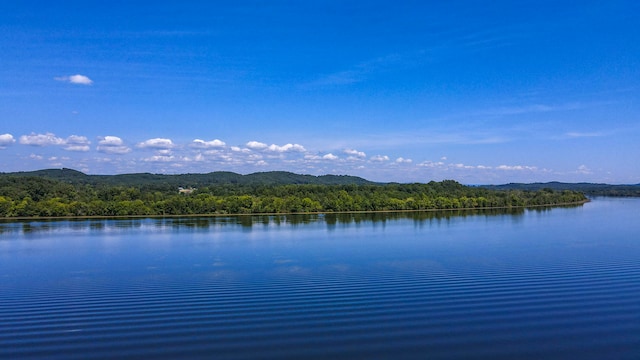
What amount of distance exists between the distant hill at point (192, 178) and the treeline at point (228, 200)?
2935 centimetres

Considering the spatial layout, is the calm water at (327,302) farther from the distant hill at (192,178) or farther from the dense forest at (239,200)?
the distant hill at (192,178)

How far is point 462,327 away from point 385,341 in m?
1.77

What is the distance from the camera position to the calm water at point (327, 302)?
8.26 metres

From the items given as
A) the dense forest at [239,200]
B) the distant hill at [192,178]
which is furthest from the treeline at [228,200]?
the distant hill at [192,178]

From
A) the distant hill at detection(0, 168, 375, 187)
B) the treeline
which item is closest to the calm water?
→ the treeline

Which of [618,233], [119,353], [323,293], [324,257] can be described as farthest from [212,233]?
[618,233]

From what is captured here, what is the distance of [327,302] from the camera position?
11.0 metres

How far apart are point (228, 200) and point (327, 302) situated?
43.7 m

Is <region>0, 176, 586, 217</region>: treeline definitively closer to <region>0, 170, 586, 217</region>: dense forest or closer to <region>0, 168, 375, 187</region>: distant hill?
<region>0, 170, 586, 217</region>: dense forest

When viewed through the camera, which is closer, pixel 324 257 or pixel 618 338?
pixel 618 338

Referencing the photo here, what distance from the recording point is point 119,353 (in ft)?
26.3

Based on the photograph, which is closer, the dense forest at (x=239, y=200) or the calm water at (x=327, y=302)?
the calm water at (x=327, y=302)

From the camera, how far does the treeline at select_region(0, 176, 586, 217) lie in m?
47.8

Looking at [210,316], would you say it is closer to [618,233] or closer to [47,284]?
[47,284]
